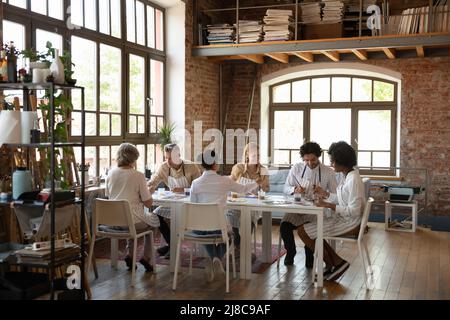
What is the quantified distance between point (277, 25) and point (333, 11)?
3.19 feet

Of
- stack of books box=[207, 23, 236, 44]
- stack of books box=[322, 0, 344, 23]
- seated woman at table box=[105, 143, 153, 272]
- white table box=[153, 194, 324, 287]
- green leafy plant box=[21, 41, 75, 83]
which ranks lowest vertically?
white table box=[153, 194, 324, 287]

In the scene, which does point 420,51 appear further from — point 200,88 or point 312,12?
point 200,88

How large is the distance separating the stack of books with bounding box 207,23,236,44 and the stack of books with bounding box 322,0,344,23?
152 centimetres

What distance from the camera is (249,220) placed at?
573 centimetres

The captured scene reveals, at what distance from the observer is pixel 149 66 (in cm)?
878

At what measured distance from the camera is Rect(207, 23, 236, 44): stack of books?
925 centimetres

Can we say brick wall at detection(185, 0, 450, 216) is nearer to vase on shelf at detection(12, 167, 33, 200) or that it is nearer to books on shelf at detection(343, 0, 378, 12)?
books on shelf at detection(343, 0, 378, 12)

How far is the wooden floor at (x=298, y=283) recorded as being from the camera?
5.18 m

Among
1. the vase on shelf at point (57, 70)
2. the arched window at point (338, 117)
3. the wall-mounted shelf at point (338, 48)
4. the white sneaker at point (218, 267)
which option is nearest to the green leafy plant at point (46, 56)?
the vase on shelf at point (57, 70)

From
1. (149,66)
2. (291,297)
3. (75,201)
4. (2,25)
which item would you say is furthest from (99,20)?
(291,297)

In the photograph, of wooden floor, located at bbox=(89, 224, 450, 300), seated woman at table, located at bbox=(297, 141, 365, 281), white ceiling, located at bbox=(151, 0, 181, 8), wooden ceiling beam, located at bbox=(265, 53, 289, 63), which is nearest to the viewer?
wooden floor, located at bbox=(89, 224, 450, 300)

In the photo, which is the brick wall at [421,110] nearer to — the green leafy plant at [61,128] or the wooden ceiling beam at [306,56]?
the wooden ceiling beam at [306,56]

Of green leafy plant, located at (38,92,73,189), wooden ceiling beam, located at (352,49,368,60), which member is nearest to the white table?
green leafy plant, located at (38,92,73,189)

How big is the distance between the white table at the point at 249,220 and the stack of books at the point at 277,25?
3.59 m
